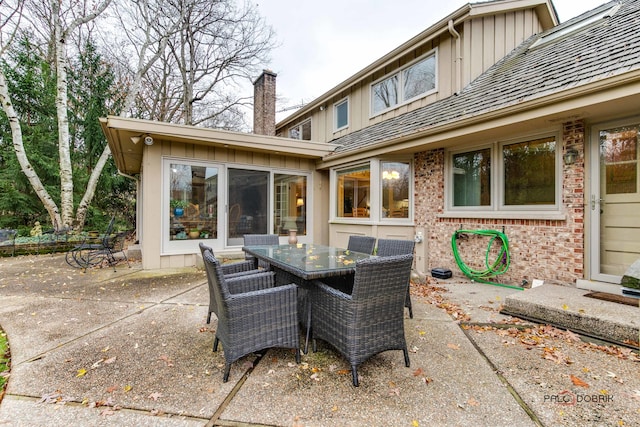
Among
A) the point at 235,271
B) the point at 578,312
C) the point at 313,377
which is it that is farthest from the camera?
the point at 235,271

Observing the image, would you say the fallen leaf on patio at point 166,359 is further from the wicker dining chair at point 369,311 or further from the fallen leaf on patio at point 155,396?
the wicker dining chair at point 369,311

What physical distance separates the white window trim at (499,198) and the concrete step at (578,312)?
3.89ft

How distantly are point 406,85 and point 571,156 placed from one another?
4205 millimetres

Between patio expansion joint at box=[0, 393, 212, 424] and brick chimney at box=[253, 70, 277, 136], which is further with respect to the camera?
brick chimney at box=[253, 70, 277, 136]

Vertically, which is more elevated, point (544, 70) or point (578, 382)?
point (544, 70)

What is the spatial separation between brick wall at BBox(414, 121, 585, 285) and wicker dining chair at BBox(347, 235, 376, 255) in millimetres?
2166

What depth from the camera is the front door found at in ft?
12.2

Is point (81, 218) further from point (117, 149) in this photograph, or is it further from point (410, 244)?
point (410, 244)

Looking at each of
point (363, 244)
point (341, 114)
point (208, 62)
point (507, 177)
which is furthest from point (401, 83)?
point (208, 62)

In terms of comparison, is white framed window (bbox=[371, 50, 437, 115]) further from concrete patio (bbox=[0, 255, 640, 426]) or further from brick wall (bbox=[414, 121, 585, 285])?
concrete patio (bbox=[0, 255, 640, 426])

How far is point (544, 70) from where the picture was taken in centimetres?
459

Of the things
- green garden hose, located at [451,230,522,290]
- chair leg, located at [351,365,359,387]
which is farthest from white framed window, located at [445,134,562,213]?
chair leg, located at [351,365,359,387]

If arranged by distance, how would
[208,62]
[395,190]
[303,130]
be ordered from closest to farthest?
[395,190], [303,130], [208,62]

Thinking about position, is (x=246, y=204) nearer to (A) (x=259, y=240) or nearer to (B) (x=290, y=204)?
(B) (x=290, y=204)
